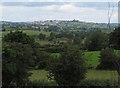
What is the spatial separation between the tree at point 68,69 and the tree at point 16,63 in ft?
3.86

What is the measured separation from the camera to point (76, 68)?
12.7m

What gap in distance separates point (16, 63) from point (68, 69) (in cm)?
215

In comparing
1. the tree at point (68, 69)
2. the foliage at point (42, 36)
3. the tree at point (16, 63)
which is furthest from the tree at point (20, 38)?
the tree at point (68, 69)

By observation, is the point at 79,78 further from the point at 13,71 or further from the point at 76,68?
the point at 13,71

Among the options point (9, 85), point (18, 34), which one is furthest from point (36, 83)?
point (18, 34)

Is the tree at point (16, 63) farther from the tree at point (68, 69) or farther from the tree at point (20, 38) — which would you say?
the tree at point (20, 38)

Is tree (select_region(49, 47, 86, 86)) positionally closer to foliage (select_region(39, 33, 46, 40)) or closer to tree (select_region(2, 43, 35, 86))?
tree (select_region(2, 43, 35, 86))

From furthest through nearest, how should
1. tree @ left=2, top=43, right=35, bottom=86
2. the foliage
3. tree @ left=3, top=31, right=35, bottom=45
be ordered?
the foliage
tree @ left=3, top=31, right=35, bottom=45
tree @ left=2, top=43, right=35, bottom=86

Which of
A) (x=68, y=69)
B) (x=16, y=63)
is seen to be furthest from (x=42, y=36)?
(x=68, y=69)

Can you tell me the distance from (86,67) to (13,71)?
9.63ft

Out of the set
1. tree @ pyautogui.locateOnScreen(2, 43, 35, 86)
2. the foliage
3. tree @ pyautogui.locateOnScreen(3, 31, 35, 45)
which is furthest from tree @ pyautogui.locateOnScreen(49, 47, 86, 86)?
the foliage

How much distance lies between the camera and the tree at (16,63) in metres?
12.4

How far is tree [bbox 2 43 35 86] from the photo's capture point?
12.4 metres

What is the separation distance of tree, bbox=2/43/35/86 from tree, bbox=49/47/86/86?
118cm
